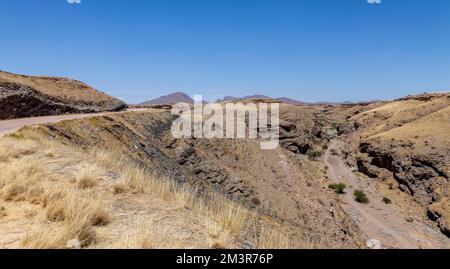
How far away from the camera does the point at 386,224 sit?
29078 mm

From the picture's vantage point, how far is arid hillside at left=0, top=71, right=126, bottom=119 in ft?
52.1

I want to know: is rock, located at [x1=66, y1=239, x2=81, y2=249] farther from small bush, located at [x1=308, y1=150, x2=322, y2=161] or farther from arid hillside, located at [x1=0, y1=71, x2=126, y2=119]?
small bush, located at [x1=308, y1=150, x2=322, y2=161]

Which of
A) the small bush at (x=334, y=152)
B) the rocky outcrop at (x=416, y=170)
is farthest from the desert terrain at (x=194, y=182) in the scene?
the small bush at (x=334, y=152)

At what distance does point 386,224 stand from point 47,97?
26038mm

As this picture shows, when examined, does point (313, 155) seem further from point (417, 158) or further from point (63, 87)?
point (63, 87)

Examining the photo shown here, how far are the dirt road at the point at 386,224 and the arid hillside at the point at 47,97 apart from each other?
68.1 feet

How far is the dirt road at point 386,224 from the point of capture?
25688 mm

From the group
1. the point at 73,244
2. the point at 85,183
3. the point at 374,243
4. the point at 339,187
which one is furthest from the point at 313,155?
the point at 73,244

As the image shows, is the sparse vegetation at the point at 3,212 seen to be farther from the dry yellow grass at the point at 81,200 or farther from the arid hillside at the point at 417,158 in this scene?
the arid hillside at the point at 417,158

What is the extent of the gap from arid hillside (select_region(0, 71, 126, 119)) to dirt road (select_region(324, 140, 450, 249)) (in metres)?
20.8

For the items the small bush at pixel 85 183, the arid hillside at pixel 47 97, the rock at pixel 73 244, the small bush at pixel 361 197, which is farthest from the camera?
the small bush at pixel 361 197
